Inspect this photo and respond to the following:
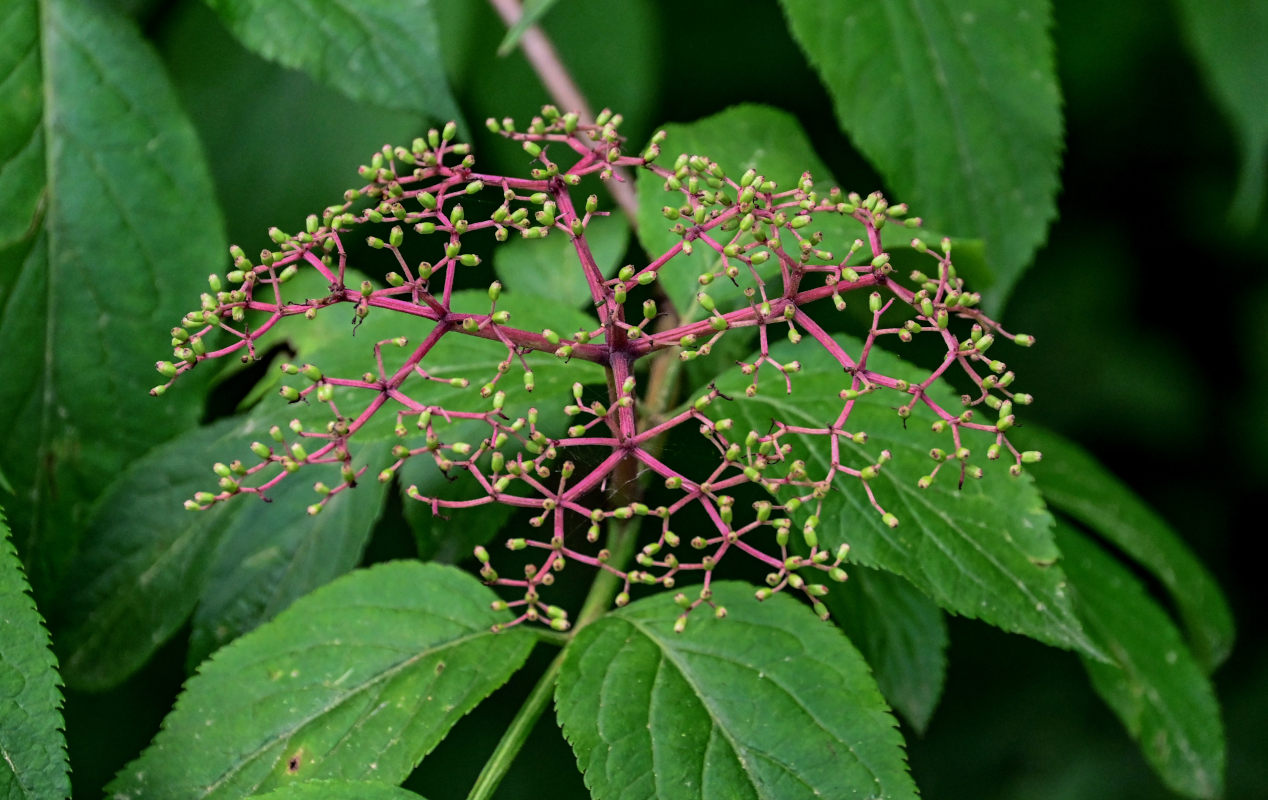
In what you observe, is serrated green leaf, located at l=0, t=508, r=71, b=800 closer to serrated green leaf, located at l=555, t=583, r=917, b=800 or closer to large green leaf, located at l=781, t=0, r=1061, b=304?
serrated green leaf, located at l=555, t=583, r=917, b=800

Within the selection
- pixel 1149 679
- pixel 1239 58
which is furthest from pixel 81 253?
pixel 1239 58

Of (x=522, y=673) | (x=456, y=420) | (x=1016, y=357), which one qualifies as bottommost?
(x=1016, y=357)

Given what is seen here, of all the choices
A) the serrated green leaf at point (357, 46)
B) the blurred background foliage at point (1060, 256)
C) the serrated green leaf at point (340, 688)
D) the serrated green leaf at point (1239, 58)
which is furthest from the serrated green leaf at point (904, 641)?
the serrated green leaf at point (1239, 58)

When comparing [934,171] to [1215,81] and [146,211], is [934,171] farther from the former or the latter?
[146,211]

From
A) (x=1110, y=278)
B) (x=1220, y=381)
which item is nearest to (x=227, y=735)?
(x=1110, y=278)

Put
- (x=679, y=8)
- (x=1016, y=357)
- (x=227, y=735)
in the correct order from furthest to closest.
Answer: (x=1016, y=357) → (x=679, y=8) → (x=227, y=735)

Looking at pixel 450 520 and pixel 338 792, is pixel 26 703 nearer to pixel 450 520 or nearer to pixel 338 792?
pixel 338 792
